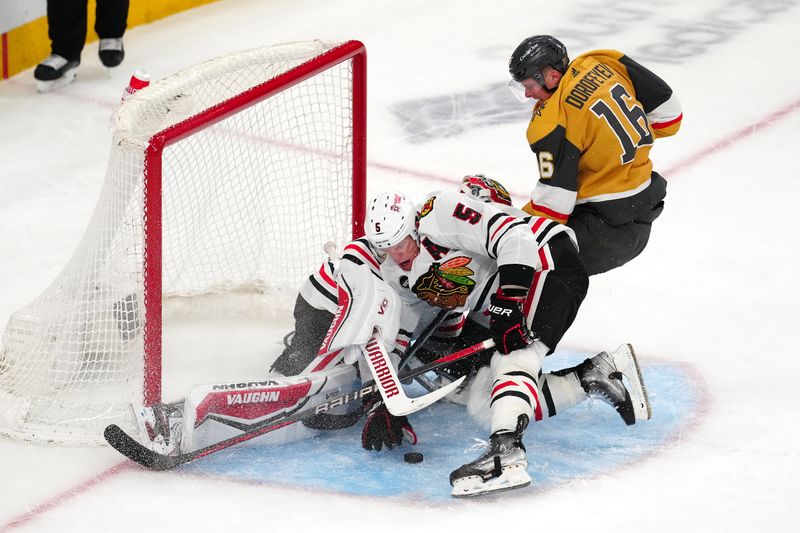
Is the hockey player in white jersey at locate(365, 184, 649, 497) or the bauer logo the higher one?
the hockey player in white jersey at locate(365, 184, 649, 497)

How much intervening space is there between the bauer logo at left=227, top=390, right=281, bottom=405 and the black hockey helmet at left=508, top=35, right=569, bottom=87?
1.04 metres

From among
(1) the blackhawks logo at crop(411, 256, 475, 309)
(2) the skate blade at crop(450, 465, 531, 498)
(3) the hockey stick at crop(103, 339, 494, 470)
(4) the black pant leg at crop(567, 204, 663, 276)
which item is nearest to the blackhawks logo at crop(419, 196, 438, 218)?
(1) the blackhawks logo at crop(411, 256, 475, 309)

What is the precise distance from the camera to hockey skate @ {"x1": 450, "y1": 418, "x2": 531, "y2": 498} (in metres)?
3.00

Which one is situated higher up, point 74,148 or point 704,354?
point 704,354

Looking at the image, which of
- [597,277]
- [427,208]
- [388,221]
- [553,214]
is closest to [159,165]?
[388,221]

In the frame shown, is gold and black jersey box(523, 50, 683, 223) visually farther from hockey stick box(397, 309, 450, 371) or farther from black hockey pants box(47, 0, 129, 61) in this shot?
black hockey pants box(47, 0, 129, 61)

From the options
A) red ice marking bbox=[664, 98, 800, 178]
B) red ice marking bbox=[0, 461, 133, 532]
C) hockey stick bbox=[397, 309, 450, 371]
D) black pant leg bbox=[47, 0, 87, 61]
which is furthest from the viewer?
black pant leg bbox=[47, 0, 87, 61]

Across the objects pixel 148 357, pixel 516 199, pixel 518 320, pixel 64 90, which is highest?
pixel 518 320

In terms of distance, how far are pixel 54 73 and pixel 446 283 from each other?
3198 mm

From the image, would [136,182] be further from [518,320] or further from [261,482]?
[518,320]

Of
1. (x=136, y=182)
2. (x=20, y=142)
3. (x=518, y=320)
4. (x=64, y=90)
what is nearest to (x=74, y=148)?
(x=20, y=142)

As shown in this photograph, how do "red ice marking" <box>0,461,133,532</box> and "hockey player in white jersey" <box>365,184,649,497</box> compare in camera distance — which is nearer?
"red ice marking" <box>0,461,133,532</box>

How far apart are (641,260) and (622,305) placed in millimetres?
353

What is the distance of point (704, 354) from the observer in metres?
3.77
